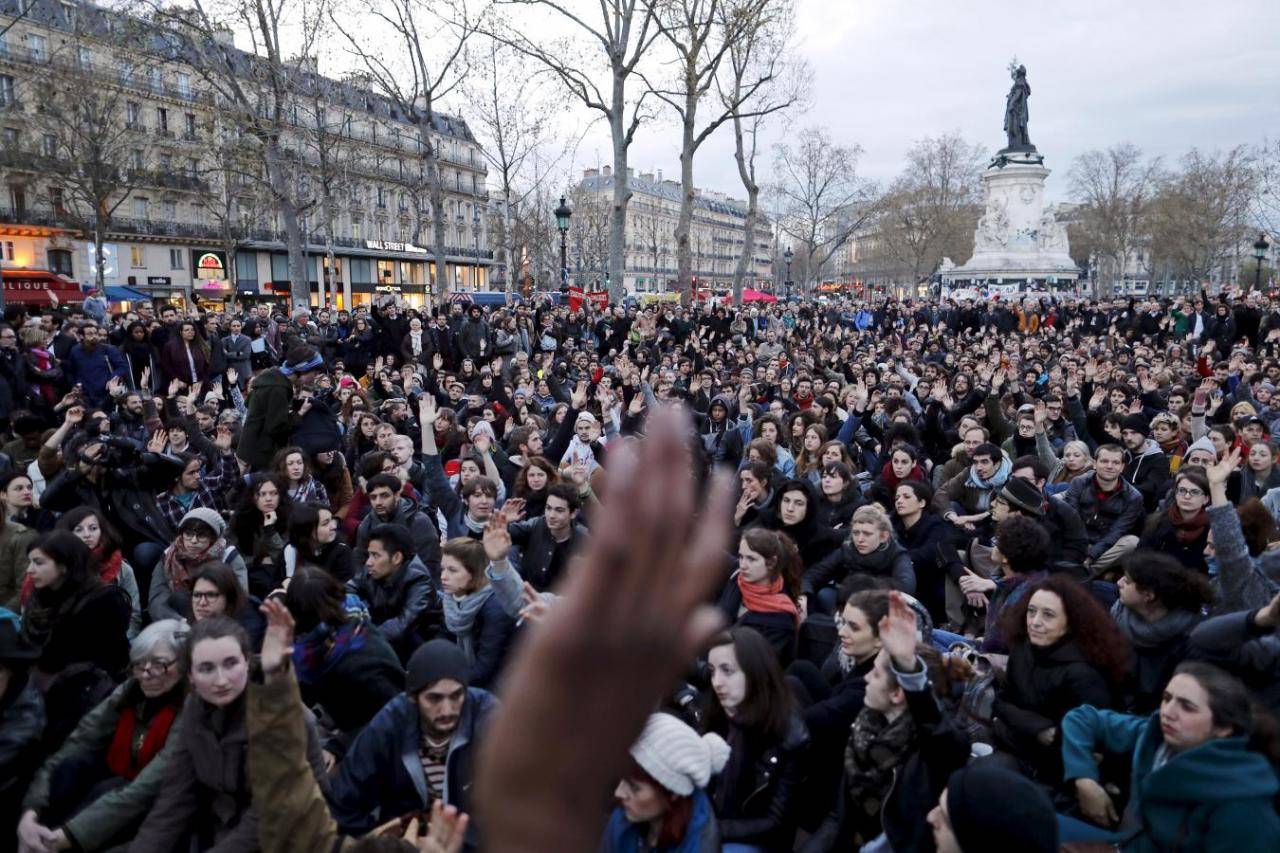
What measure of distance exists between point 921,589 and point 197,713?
4.06m

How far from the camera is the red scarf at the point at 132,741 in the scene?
10.6 ft

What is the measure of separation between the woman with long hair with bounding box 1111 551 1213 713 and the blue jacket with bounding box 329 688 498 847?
2.69 meters

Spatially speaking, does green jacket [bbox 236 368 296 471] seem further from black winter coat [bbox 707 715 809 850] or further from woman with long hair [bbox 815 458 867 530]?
black winter coat [bbox 707 715 809 850]

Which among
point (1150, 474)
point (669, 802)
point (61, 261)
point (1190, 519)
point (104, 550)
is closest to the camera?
point (669, 802)

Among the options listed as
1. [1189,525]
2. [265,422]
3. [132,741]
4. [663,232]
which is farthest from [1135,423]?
[663,232]

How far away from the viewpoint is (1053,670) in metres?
3.28

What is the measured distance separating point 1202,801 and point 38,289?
32883 millimetres

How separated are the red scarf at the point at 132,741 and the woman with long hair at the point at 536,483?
3.29 meters

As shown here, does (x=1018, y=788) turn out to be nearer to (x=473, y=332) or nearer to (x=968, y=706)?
(x=968, y=706)

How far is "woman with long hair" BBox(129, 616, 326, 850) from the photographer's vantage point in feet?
9.71

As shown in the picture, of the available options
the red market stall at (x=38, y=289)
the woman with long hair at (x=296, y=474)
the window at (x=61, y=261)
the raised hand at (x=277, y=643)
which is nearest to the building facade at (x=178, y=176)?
the window at (x=61, y=261)

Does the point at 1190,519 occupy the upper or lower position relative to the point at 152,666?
upper

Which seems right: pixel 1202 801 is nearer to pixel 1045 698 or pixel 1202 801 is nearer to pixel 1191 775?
pixel 1191 775

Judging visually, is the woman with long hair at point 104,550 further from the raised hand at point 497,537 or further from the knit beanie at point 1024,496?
the knit beanie at point 1024,496
